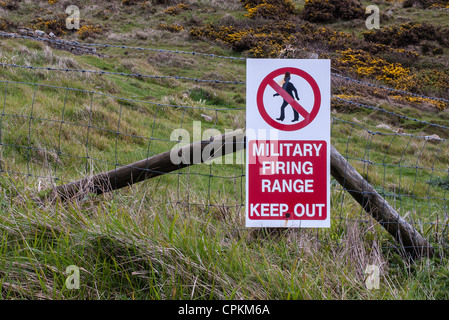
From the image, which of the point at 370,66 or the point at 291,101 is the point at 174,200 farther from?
the point at 370,66

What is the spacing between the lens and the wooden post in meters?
3.35

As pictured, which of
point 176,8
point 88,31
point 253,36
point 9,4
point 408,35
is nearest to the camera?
point 253,36

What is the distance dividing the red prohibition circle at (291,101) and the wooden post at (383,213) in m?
0.52

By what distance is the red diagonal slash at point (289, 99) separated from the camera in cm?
303

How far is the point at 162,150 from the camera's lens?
6.64 m

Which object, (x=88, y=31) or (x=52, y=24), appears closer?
(x=88, y=31)

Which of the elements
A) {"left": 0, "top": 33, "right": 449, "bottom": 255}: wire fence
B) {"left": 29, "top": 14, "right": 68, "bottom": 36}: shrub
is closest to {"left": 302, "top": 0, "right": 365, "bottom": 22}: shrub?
{"left": 29, "top": 14, "right": 68, "bottom": 36}: shrub

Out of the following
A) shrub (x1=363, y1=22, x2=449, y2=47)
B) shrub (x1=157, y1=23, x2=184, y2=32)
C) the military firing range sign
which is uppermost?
shrub (x1=157, y1=23, x2=184, y2=32)

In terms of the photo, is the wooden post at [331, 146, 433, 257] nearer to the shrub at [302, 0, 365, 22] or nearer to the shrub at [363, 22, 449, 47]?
the shrub at [363, 22, 449, 47]

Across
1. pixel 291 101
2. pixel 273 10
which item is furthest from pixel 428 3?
pixel 291 101

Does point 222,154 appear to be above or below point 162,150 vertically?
above

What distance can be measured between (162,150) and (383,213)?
3.96 meters

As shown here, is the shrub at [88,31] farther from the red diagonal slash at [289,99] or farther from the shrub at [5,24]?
the red diagonal slash at [289,99]
